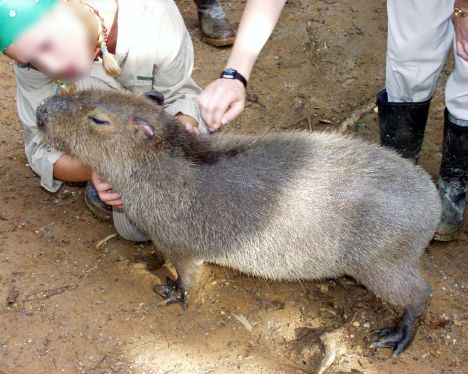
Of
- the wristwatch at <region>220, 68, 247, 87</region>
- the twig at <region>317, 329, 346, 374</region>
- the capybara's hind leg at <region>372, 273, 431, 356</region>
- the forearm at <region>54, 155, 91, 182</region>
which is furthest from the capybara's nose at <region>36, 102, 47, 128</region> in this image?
the capybara's hind leg at <region>372, 273, 431, 356</region>

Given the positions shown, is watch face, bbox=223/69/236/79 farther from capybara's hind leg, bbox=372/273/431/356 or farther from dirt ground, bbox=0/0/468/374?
capybara's hind leg, bbox=372/273/431/356

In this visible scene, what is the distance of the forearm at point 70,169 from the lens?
3.28m

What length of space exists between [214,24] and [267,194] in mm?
2728

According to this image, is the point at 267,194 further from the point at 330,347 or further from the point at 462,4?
the point at 462,4

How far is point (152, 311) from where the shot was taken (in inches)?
128

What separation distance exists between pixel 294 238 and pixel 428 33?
4.46ft

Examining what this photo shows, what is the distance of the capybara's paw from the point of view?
3.07m

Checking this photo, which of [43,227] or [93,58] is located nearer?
[93,58]

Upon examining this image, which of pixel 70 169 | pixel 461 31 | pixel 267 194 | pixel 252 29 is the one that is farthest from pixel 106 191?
pixel 461 31

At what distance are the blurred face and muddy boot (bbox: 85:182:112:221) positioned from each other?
99 cm

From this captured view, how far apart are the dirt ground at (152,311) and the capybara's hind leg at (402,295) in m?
0.06

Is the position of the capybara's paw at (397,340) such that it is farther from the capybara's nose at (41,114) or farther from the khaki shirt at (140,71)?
the capybara's nose at (41,114)

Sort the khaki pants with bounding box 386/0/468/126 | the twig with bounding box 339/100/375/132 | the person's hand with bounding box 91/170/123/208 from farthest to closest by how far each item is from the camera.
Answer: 1. the twig with bounding box 339/100/375/132
2. the khaki pants with bounding box 386/0/468/126
3. the person's hand with bounding box 91/170/123/208

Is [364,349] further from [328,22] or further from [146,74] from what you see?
[328,22]
